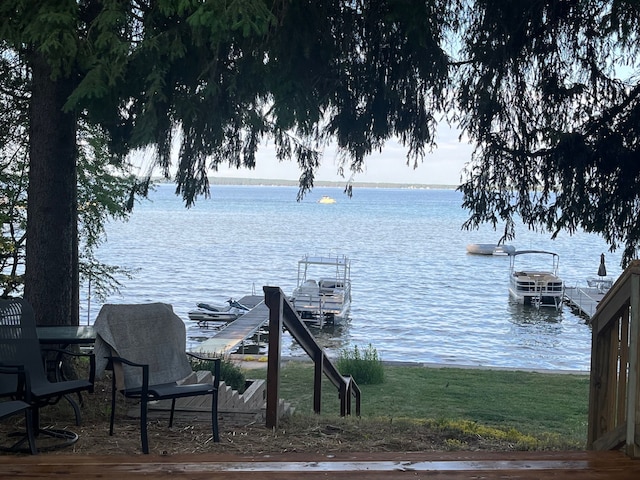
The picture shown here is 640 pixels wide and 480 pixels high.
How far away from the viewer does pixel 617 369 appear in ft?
13.3

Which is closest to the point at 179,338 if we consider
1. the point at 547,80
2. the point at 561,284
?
the point at 547,80

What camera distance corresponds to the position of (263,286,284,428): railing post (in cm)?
525

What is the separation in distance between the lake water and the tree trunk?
25.0 ft

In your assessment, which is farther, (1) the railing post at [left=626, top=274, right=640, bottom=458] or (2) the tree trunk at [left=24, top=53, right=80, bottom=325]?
(2) the tree trunk at [left=24, top=53, right=80, bottom=325]

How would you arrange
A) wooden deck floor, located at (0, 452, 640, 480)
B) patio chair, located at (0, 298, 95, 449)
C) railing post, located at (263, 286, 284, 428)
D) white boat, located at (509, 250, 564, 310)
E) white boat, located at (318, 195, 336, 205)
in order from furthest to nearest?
white boat, located at (318, 195, 336, 205), white boat, located at (509, 250, 564, 310), railing post, located at (263, 286, 284, 428), patio chair, located at (0, 298, 95, 449), wooden deck floor, located at (0, 452, 640, 480)

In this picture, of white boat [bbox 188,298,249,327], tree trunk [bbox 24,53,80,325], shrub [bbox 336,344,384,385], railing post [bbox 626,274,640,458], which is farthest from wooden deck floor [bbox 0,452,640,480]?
white boat [bbox 188,298,249,327]

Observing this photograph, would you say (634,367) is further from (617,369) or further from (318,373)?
(318,373)

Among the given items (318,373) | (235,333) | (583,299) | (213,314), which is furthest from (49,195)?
(583,299)

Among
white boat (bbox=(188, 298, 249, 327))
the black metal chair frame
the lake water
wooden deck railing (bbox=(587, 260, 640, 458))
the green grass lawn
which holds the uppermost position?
wooden deck railing (bbox=(587, 260, 640, 458))

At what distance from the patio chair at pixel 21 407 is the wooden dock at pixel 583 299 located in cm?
2792

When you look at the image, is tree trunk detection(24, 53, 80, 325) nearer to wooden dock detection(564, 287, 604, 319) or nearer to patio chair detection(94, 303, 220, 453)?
patio chair detection(94, 303, 220, 453)

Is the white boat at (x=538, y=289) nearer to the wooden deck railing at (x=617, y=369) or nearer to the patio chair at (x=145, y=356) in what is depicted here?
the patio chair at (x=145, y=356)

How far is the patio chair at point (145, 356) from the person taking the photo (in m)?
4.88

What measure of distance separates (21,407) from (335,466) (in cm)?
182
